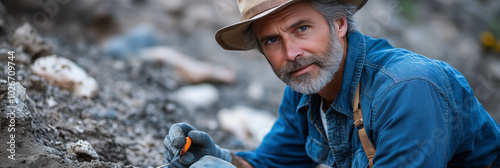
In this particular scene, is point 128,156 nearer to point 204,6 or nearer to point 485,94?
point 204,6

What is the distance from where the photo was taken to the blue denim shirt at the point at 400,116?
1.68 metres

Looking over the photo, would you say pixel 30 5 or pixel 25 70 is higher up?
pixel 30 5

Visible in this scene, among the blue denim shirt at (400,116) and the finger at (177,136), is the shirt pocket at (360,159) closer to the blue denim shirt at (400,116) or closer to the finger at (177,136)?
the blue denim shirt at (400,116)

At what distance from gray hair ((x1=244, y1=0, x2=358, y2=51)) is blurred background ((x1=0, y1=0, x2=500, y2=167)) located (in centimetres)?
97

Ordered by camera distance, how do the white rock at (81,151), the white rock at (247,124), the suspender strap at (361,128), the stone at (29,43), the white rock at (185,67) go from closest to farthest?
1. the suspender strap at (361,128)
2. the white rock at (81,151)
3. the stone at (29,43)
4. the white rock at (247,124)
5. the white rock at (185,67)

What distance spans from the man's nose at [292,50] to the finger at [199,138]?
606mm

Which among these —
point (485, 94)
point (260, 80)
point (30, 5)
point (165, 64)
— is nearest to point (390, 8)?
point (485, 94)

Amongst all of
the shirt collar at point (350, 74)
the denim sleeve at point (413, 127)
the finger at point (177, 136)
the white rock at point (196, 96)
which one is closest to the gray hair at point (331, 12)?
the shirt collar at point (350, 74)

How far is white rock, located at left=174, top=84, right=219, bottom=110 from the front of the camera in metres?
5.48

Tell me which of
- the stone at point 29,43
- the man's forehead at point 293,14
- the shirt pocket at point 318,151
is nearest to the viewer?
the man's forehead at point 293,14

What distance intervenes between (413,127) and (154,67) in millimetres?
5041

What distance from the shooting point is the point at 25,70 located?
3.14m

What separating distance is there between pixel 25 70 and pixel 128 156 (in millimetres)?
1127

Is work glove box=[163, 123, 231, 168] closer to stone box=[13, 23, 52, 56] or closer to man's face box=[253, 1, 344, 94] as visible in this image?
man's face box=[253, 1, 344, 94]
